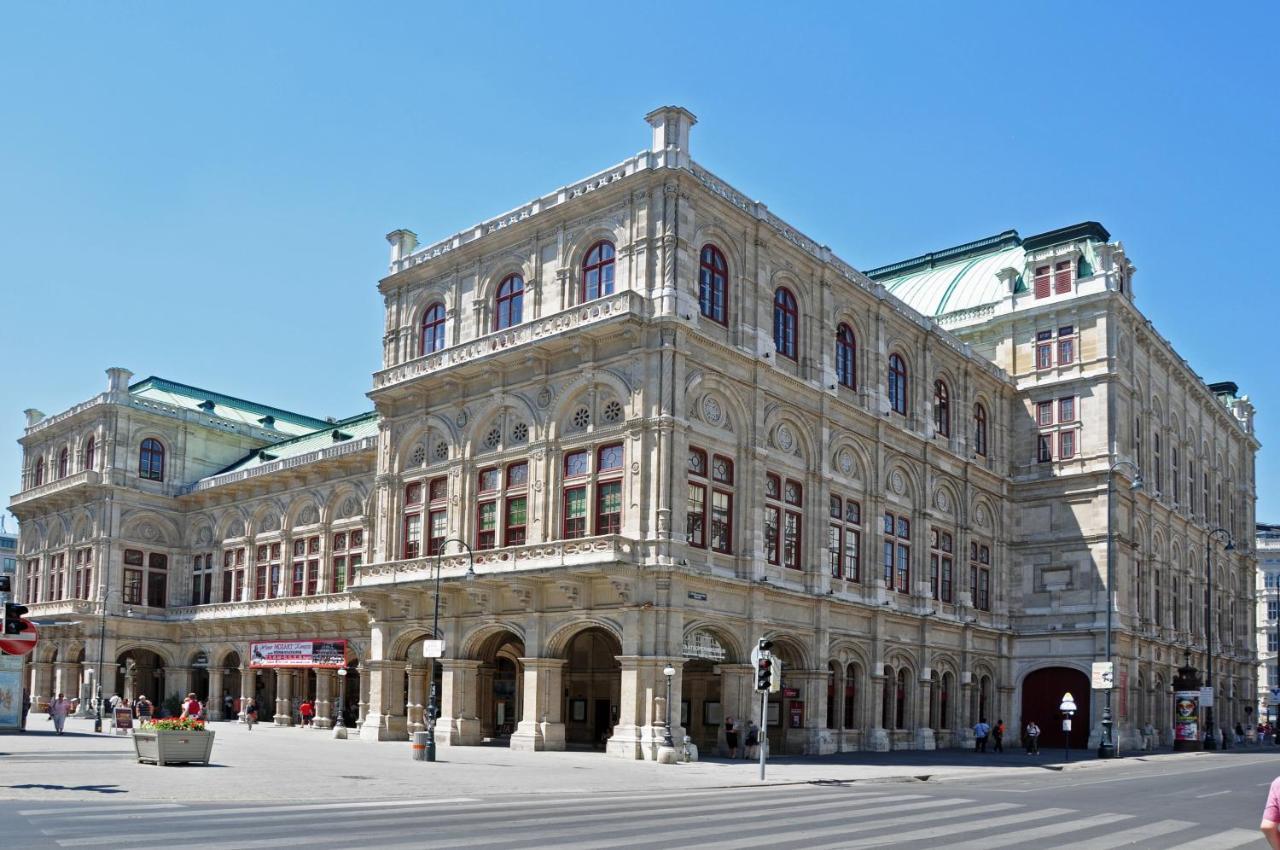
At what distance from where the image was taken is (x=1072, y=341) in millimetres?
63250

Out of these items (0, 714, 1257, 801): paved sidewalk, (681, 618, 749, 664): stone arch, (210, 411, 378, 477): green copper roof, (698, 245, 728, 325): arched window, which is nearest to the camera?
(0, 714, 1257, 801): paved sidewalk

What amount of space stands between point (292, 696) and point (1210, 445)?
56.6 meters

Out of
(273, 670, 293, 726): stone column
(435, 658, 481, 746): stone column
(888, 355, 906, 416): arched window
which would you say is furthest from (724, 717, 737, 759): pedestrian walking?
(273, 670, 293, 726): stone column

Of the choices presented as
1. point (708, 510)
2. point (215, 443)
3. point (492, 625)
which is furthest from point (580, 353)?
point (215, 443)

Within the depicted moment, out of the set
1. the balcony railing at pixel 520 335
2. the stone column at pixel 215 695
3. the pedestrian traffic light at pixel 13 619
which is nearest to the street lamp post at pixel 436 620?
the balcony railing at pixel 520 335

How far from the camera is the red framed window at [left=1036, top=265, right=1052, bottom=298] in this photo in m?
64.4

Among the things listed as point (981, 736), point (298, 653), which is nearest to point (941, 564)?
point (981, 736)

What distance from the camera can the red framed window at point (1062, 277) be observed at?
63.6m

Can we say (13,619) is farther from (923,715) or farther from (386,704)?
(923,715)

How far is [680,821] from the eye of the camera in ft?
67.7

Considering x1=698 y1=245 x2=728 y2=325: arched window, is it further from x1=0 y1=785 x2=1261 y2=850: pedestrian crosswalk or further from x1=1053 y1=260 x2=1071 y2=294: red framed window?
x1=1053 y1=260 x2=1071 y2=294: red framed window

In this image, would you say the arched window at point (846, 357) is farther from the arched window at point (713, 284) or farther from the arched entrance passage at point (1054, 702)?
the arched entrance passage at point (1054, 702)

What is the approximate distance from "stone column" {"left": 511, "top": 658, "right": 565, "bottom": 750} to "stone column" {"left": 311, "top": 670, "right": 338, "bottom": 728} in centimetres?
2356

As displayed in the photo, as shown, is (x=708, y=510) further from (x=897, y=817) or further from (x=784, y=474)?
(x=897, y=817)
